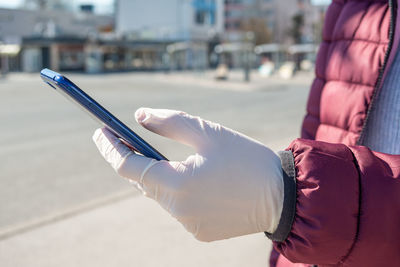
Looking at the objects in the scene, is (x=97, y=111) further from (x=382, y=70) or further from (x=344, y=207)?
(x=382, y=70)

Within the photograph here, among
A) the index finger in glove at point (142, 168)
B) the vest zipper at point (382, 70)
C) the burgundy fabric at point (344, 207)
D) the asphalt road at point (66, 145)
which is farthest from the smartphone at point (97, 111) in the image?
the asphalt road at point (66, 145)

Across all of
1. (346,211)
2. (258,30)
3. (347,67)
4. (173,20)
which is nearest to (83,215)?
(347,67)

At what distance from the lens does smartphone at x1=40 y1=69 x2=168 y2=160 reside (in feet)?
2.78

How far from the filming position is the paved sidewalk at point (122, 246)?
286 cm

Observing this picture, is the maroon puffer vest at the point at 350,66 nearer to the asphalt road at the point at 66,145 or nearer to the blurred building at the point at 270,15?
the asphalt road at the point at 66,145

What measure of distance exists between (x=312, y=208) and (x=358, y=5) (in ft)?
2.61

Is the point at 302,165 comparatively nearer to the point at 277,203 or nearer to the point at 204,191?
the point at 277,203

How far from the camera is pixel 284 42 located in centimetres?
6538

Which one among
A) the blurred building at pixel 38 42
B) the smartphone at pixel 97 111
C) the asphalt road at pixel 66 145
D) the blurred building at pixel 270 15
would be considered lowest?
the asphalt road at pixel 66 145

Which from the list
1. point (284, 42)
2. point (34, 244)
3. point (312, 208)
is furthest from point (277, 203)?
point (284, 42)

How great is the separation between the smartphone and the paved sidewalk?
6.77 feet

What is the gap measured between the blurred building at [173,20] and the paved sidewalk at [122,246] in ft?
150

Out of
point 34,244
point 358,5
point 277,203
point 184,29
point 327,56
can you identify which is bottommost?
point 34,244

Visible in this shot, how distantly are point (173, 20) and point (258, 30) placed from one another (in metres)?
12.0
